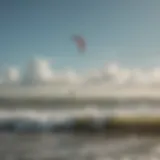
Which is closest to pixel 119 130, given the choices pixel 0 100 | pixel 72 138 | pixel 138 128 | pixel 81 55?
pixel 138 128

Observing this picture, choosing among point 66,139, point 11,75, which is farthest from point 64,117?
point 11,75

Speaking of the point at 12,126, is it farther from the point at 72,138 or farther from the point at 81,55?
the point at 81,55

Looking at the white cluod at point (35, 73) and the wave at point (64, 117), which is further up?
the white cluod at point (35, 73)

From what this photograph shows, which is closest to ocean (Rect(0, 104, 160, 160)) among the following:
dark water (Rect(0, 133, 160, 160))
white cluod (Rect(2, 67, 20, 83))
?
dark water (Rect(0, 133, 160, 160))

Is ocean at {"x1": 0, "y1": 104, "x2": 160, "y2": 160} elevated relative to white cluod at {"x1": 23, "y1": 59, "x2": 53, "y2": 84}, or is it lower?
lower

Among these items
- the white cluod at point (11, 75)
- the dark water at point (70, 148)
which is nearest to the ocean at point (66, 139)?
the dark water at point (70, 148)

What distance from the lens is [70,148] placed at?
244 cm

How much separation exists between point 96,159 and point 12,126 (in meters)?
0.49

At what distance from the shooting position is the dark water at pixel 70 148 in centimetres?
242

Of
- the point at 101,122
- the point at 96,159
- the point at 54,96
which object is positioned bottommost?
the point at 96,159

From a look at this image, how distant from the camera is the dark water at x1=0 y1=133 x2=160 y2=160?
7.95 ft

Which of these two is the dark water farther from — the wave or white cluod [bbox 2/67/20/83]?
white cluod [bbox 2/67/20/83]

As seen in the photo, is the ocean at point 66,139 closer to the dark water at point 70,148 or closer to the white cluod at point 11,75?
the dark water at point 70,148

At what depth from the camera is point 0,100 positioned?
246 centimetres
